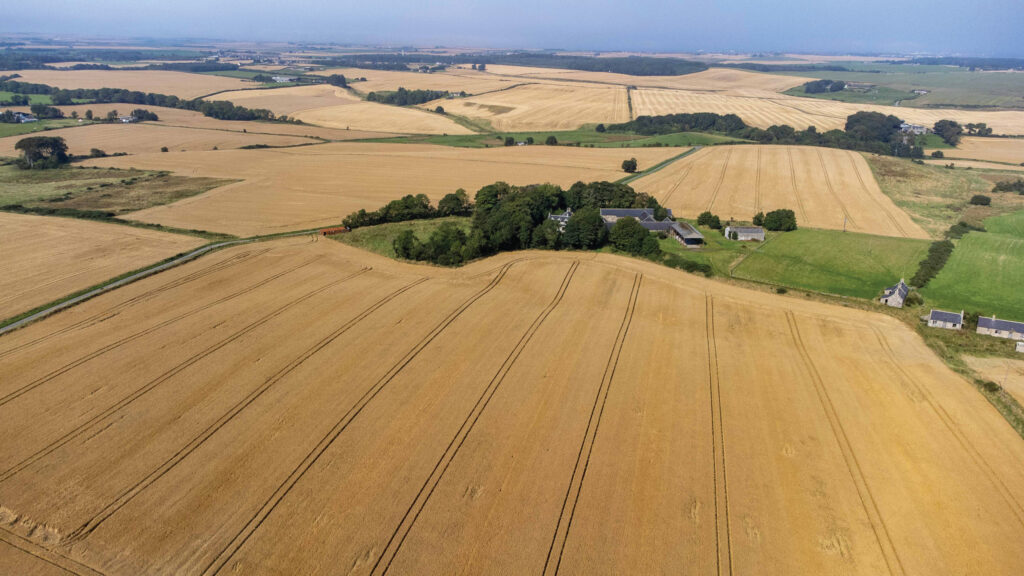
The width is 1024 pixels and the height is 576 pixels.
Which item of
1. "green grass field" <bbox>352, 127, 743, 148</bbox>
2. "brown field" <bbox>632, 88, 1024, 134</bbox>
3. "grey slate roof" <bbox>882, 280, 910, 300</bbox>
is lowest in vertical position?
"grey slate roof" <bbox>882, 280, 910, 300</bbox>

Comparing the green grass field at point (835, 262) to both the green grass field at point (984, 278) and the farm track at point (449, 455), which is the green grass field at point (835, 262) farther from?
the farm track at point (449, 455)

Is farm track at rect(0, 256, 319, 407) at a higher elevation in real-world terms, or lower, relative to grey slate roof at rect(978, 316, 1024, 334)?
lower

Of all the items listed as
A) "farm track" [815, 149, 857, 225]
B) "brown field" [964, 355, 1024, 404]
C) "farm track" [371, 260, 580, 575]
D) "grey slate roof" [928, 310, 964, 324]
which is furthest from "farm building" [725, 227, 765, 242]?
"farm track" [371, 260, 580, 575]

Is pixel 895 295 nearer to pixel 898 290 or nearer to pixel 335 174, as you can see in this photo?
pixel 898 290

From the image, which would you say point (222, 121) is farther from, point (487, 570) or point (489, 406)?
point (487, 570)

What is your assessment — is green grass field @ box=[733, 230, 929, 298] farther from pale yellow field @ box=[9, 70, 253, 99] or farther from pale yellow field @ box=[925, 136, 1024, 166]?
pale yellow field @ box=[9, 70, 253, 99]

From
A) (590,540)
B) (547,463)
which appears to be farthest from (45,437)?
(590,540)
